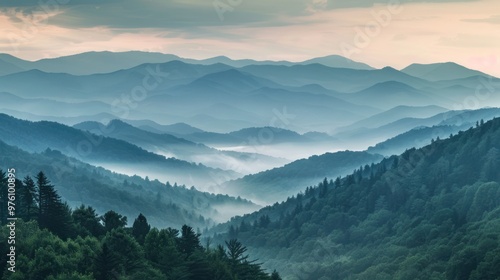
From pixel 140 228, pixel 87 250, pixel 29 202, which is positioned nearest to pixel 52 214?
pixel 29 202

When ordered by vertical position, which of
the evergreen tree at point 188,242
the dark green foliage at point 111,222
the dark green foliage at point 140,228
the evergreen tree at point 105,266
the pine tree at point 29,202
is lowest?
the evergreen tree at point 105,266

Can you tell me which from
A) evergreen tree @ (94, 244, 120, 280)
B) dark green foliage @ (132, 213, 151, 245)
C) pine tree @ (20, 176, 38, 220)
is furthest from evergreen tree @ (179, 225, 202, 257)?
evergreen tree @ (94, 244, 120, 280)

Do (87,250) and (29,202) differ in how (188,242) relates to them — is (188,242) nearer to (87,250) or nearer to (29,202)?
(87,250)

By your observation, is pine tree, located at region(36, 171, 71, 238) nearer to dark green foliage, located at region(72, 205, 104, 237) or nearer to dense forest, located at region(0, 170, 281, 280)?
dense forest, located at region(0, 170, 281, 280)

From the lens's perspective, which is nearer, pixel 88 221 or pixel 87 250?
pixel 87 250

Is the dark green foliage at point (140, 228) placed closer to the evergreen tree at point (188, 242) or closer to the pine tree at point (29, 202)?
the evergreen tree at point (188, 242)

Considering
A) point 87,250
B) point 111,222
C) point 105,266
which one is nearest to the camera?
point 105,266

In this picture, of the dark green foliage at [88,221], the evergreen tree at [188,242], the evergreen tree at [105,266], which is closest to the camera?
the evergreen tree at [105,266]

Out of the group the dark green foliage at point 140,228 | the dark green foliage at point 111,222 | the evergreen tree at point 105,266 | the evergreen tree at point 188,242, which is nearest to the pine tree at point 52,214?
the dark green foliage at point 111,222
